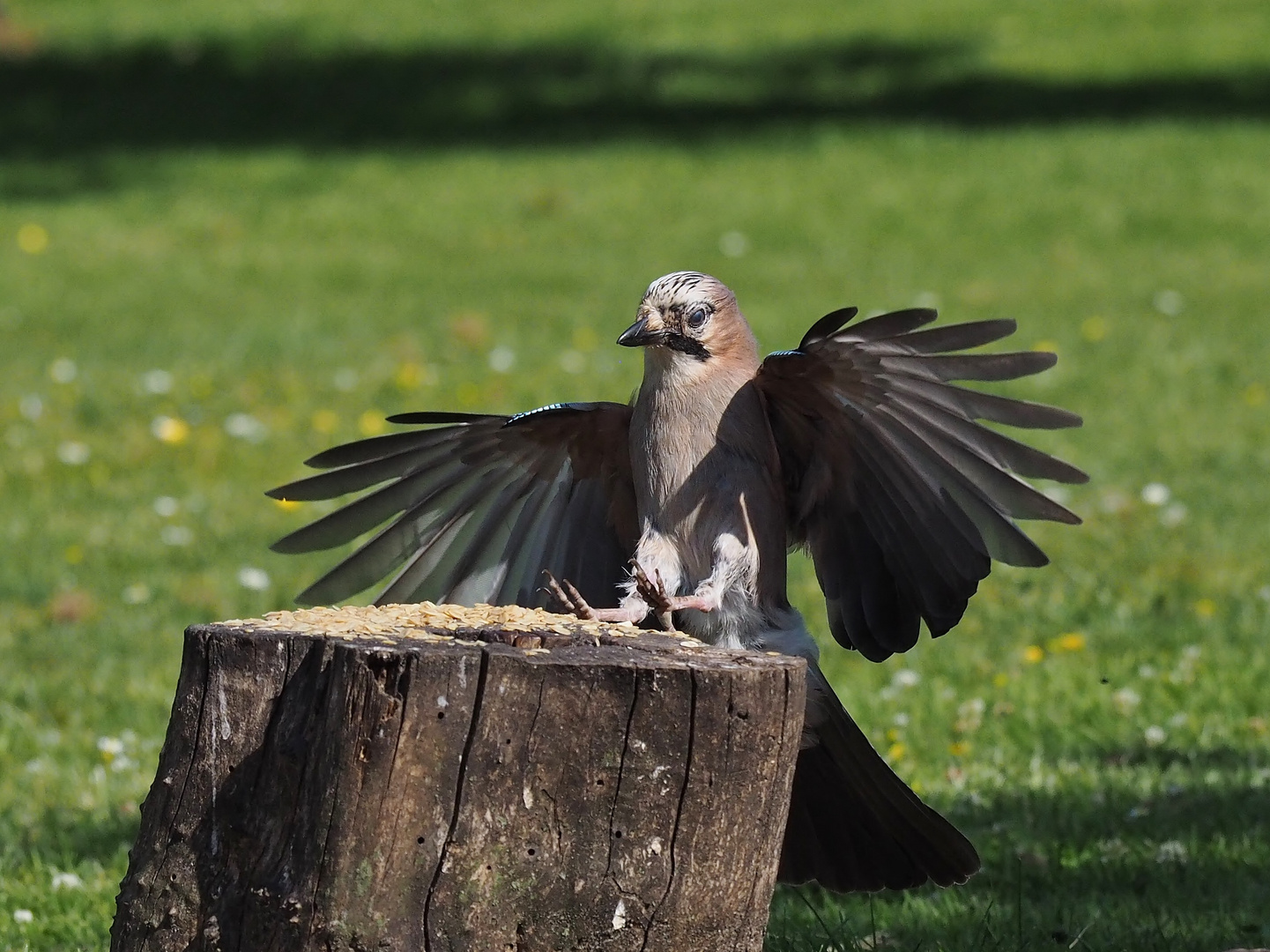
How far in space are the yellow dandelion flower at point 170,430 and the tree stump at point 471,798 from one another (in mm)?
6651

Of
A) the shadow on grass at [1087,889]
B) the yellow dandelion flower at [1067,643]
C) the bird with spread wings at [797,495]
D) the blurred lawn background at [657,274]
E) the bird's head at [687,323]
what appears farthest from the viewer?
the yellow dandelion flower at [1067,643]

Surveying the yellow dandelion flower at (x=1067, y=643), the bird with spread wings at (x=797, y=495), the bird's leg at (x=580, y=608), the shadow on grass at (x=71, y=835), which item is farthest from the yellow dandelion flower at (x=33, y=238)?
the bird's leg at (x=580, y=608)

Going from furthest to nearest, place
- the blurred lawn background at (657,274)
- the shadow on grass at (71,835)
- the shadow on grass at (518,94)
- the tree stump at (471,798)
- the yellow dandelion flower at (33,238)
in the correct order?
1. the shadow on grass at (518,94)
2. the yellow dandelion flower at (33,238)
3. the blurred lawn background at (657,274)
4. the shadow on grass at (71,835)
5. the tree stump at (471,798)

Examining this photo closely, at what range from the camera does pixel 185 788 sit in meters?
3.23

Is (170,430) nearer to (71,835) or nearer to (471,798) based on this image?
(71,835)

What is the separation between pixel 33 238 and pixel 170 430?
6.46 meters

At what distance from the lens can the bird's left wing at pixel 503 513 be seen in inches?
185

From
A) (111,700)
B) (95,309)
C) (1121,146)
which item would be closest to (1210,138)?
(1121,146)

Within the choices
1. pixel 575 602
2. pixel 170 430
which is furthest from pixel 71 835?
pixel 170 430

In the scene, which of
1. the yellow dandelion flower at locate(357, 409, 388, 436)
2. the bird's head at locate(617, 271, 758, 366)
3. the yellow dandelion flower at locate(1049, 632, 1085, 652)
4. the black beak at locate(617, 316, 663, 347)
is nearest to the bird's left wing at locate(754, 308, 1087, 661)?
the bird's head at locate(617, 271, 758, 366)

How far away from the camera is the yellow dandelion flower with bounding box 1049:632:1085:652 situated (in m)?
6.68

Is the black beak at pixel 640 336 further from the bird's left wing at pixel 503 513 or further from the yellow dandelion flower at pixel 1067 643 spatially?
the yellow dandelion flower at pixel 1067 643

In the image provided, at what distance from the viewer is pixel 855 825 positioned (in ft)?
13.8

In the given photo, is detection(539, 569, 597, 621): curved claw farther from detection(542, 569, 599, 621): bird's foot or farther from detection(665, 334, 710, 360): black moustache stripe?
detection(665, 334, 710, 360): black moustache stripe
